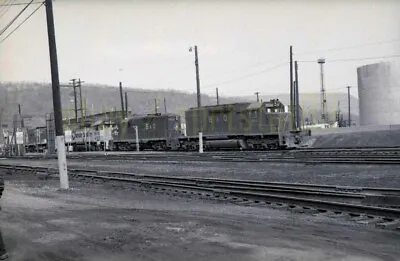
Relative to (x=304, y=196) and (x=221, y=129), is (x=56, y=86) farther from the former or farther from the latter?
(x=221, y=129)

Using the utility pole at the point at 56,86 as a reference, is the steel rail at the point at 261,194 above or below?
below

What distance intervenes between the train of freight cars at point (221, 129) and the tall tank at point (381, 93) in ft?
96.3

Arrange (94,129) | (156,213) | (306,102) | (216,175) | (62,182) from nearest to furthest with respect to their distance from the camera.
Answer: (156,213) → (62,182) → (216,175) → (94,129) → (306,102)

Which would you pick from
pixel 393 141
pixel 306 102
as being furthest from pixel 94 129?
pixel 306 102

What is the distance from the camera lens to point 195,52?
150 feet

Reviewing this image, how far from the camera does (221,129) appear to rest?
35.0 metres

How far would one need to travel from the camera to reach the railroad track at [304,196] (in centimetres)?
868

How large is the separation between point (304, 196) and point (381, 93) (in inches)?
2041

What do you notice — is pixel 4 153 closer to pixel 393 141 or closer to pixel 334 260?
pixel 393 141

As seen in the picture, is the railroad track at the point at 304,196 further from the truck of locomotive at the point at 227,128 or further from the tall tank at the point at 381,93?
the tall tank at the point at 381,93

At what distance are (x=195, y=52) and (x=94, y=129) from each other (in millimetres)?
15518

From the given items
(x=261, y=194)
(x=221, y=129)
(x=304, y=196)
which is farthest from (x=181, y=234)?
(x=221, y=129)

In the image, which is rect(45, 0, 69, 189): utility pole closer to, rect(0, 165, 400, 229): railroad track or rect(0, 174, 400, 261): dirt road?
rect(0, 165, 400, 229): railroad track

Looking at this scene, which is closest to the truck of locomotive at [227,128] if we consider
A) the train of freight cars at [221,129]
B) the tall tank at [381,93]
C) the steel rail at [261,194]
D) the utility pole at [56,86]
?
the train of freight cars at [221,129]
